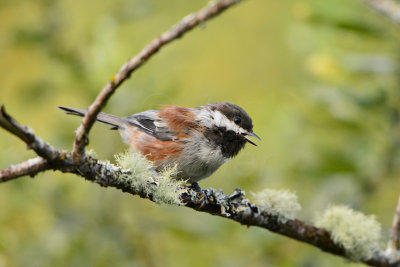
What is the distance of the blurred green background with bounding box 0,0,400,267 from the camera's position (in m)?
3.80

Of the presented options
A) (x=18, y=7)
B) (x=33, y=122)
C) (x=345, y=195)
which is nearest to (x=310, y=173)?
(x=345, y=195)

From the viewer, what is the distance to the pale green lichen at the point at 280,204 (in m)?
2.81

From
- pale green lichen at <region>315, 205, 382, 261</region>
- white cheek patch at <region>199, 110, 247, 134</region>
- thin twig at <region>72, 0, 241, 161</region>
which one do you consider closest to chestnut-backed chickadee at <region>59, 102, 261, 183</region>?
white cheek patch at <region>199, 110, 247, 134</region>

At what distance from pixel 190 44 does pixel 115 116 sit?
3.96ft

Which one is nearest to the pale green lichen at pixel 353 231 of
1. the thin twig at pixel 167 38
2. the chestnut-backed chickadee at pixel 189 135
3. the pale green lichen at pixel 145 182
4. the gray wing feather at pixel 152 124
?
the chestnut-backed chickadee at pixel 189 135

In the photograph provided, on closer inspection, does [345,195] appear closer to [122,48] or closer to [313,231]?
[313,231]

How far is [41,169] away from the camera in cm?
166

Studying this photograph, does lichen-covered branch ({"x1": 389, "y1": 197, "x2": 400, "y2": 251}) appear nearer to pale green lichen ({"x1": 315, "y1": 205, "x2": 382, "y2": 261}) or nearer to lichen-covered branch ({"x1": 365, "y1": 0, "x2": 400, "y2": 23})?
pale green lichen ({"x1": 315, "y1": 205, "x2": 382, "y2": 261})

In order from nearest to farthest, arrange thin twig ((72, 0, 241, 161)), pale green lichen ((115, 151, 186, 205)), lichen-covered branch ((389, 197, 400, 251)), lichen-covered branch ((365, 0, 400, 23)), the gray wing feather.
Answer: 1. thin twig ((72, 0, 241, 161))
2. pale green lichen ((115, 151, 186, 205))
3. lichen-covered branch ((389, 197, 400, 251))
4. lichen-covered branch ((365, 0, 400, 23))
5. the gray wing feather

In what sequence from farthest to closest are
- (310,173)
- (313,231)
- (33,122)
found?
(33,122) < (310,173) < (313,231)

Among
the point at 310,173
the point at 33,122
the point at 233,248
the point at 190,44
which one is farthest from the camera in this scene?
the point at 33,122

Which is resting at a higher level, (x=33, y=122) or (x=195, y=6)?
(x=195, y=6)

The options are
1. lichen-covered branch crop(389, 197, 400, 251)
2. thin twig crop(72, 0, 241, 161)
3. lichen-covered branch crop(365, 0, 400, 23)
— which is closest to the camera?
thin twig crop(72, 0, 241, 161)

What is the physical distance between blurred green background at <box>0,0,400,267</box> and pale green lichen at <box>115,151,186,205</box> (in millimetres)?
1546
